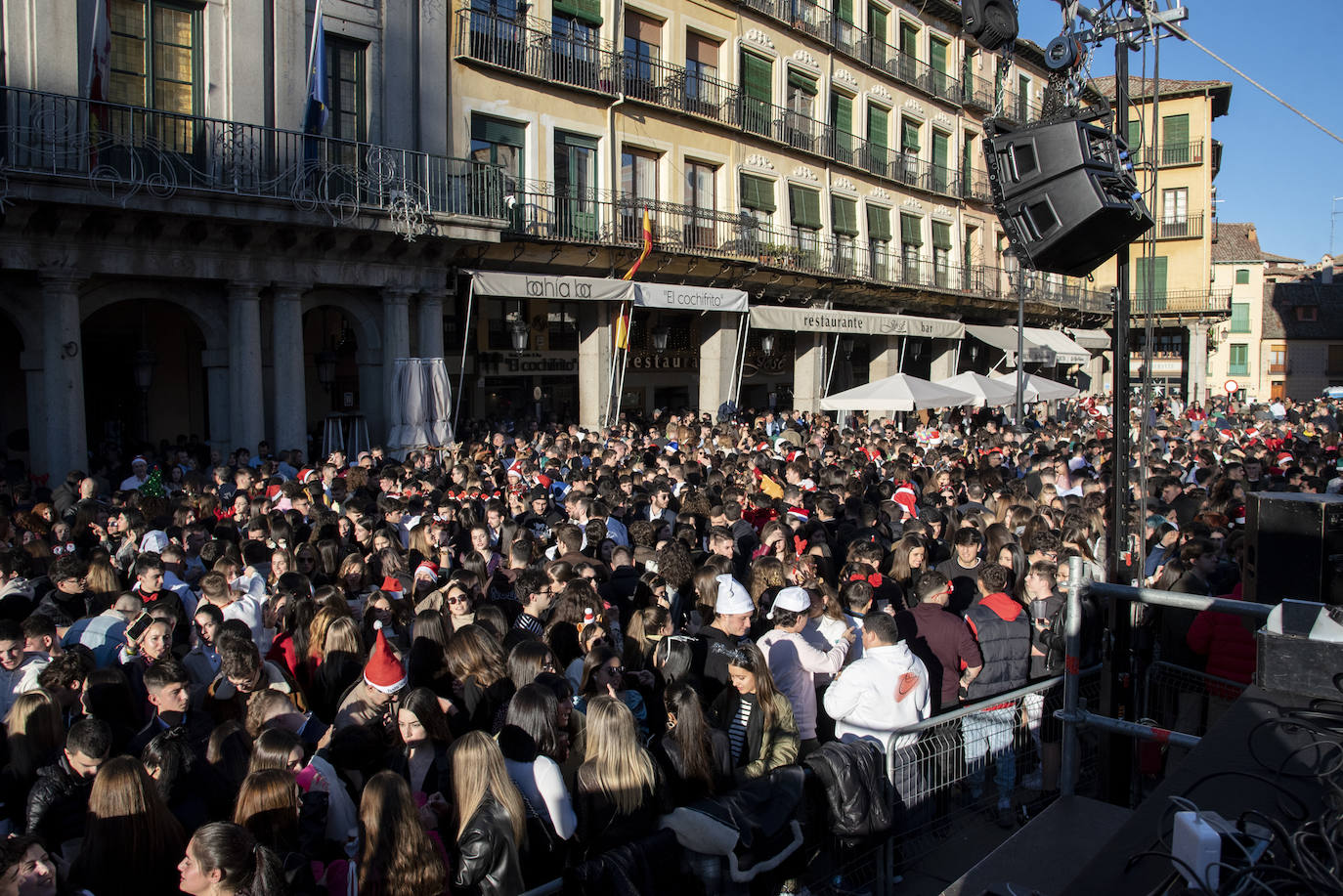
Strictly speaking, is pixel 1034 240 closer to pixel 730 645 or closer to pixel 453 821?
pixel 730 645

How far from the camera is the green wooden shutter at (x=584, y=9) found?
68.7 ft

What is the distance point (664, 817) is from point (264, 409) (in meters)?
14.4

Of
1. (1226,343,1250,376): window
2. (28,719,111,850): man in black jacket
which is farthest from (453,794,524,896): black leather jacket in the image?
(1226,343,1250,376): window

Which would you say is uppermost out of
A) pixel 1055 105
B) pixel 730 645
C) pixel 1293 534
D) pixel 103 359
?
pixel 1055 105

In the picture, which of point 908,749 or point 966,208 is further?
point 966,208

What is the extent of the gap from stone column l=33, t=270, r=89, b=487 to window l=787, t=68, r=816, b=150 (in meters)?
18.6

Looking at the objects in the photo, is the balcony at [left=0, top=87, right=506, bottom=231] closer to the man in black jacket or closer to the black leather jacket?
the man in black jacket

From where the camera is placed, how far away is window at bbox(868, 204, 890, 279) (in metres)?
30.9

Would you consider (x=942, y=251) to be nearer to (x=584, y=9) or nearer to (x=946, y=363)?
(x=946, y=363)

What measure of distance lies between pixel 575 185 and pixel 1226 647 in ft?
57.4

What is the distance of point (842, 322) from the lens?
88.4ft

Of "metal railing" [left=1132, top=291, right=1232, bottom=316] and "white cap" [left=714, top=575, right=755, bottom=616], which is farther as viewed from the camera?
"metal railing" [left=1132, top=291, right=1232, bottom=316]

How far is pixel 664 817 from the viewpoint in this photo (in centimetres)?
429

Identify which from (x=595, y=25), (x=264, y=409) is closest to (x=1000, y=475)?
(x=264, y=409)
